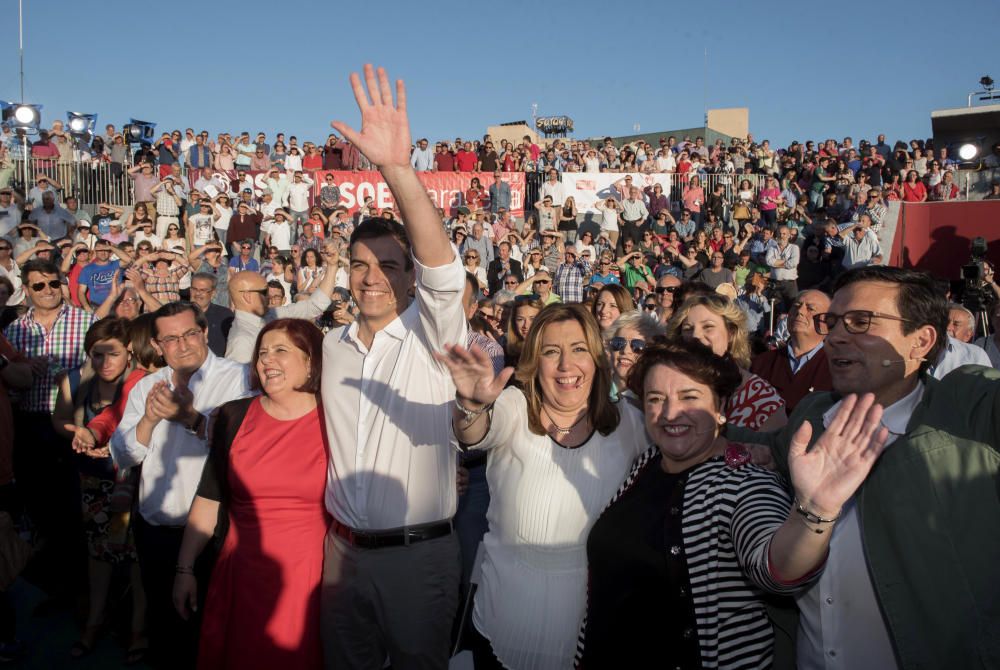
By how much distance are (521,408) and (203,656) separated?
166cm

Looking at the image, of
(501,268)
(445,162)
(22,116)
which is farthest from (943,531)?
(22,116)

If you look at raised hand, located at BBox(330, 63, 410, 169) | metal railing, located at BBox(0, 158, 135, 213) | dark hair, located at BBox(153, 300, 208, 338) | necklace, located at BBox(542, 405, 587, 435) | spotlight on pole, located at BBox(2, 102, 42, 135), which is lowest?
necklace, located at BBox(542, 405, 587, 435)

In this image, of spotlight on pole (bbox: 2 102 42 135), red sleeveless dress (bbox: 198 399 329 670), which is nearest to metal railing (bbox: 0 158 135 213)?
spotlight on pole (bbox: 2 102 42 135)

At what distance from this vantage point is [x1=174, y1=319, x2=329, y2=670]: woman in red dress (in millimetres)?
3045

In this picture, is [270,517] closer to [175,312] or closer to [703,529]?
[175,312]

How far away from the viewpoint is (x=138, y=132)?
18.9m

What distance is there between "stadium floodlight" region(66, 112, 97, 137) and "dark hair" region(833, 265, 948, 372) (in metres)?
20.4

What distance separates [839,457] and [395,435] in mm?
1552

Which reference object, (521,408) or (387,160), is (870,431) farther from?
(387,160)

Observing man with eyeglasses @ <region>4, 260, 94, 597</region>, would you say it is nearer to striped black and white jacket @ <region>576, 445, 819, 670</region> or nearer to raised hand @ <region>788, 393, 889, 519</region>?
striped black and white jacket @ <region>576, 445, 819, 670</region>

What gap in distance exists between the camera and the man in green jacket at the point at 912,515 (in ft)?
6.86

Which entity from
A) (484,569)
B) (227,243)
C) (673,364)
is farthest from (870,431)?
(227,243)

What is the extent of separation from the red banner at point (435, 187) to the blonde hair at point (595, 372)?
46.6 ft

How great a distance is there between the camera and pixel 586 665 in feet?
8.25
